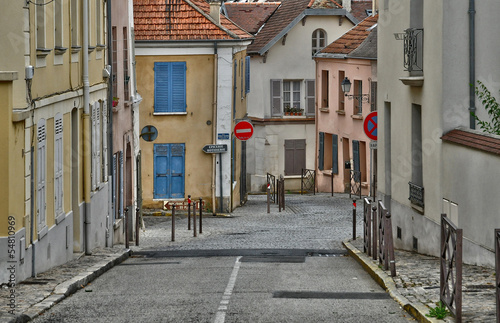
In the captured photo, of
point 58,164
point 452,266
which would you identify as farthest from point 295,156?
point 452,266

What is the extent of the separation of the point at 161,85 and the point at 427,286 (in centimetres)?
2053

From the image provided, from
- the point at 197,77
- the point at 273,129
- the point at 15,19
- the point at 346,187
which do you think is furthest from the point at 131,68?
the point at 273,129

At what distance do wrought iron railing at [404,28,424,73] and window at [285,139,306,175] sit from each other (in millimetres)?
30650

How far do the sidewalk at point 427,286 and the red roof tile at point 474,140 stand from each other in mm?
1578

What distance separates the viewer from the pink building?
39812 millimetres

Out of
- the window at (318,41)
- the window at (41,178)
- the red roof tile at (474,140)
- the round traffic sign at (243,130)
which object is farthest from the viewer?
the window at (318,41)

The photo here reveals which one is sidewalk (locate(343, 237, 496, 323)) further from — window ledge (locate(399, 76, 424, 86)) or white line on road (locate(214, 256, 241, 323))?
window ledge (locate(399, 76, 424, 86))

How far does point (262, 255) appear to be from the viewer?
1888 centimetres

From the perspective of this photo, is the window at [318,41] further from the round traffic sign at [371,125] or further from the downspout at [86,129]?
the downspout at [86,129]

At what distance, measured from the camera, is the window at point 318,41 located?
48.9 meters

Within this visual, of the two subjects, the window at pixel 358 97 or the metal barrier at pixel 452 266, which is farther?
the window at pixel 358 97

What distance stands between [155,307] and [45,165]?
13.7 ft

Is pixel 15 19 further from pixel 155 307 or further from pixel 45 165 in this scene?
pixel 155 307

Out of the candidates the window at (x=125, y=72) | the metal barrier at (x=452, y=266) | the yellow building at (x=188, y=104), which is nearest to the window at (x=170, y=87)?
the yellow building at (x=188, y=104)
